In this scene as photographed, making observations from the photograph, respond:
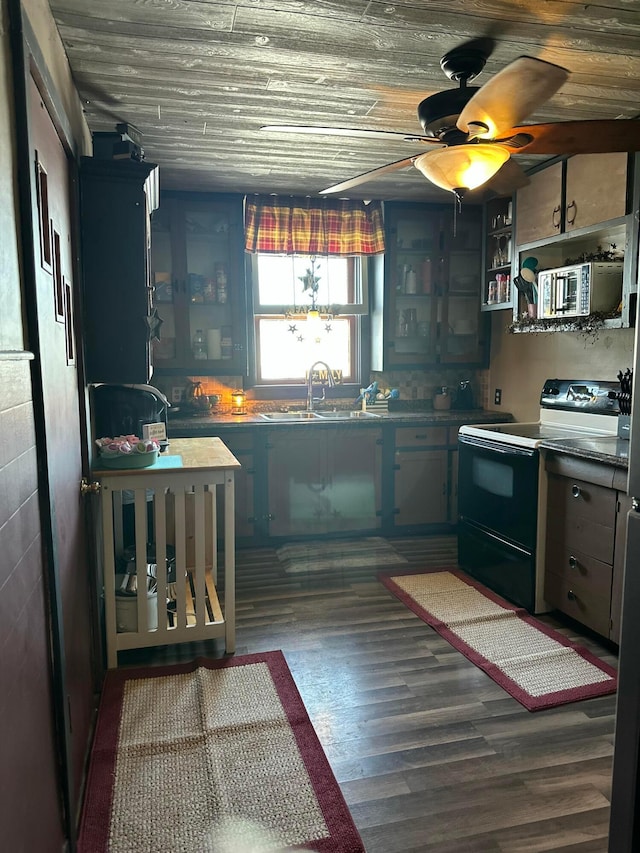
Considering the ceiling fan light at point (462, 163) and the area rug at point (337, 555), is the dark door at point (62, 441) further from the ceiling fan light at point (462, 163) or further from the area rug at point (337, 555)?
the area rug at point (337, 555)

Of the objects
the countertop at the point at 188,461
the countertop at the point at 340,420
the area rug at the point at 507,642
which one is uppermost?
→ the countertop at the point at 340,420

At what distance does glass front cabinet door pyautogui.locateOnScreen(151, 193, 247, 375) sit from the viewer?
4.14 m

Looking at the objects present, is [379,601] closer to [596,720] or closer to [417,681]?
[417,681]

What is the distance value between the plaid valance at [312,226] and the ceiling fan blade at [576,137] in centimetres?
240

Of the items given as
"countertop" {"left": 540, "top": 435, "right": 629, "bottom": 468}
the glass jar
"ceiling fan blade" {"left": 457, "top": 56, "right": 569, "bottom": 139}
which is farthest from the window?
"ceiling fan blade" {"left": 457, "top": 56, "right": 569, "bottom": 139}

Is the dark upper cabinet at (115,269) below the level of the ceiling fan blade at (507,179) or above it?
below

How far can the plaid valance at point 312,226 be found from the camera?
14.0 ft

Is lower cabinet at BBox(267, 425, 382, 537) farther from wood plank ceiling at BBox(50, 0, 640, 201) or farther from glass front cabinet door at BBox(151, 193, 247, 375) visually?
wood plank ceiling at BBox(50, 0, 640, 201)

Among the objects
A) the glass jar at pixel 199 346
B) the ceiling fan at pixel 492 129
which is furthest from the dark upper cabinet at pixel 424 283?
the ceiling fan at pixel 492 129

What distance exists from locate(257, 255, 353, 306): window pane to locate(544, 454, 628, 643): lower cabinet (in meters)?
2.35

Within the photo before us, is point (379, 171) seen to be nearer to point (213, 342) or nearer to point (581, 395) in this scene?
point (581, 395)

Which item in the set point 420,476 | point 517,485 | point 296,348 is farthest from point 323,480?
point 517,485

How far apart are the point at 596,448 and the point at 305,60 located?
82.0 inches

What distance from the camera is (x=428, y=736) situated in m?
2.12
